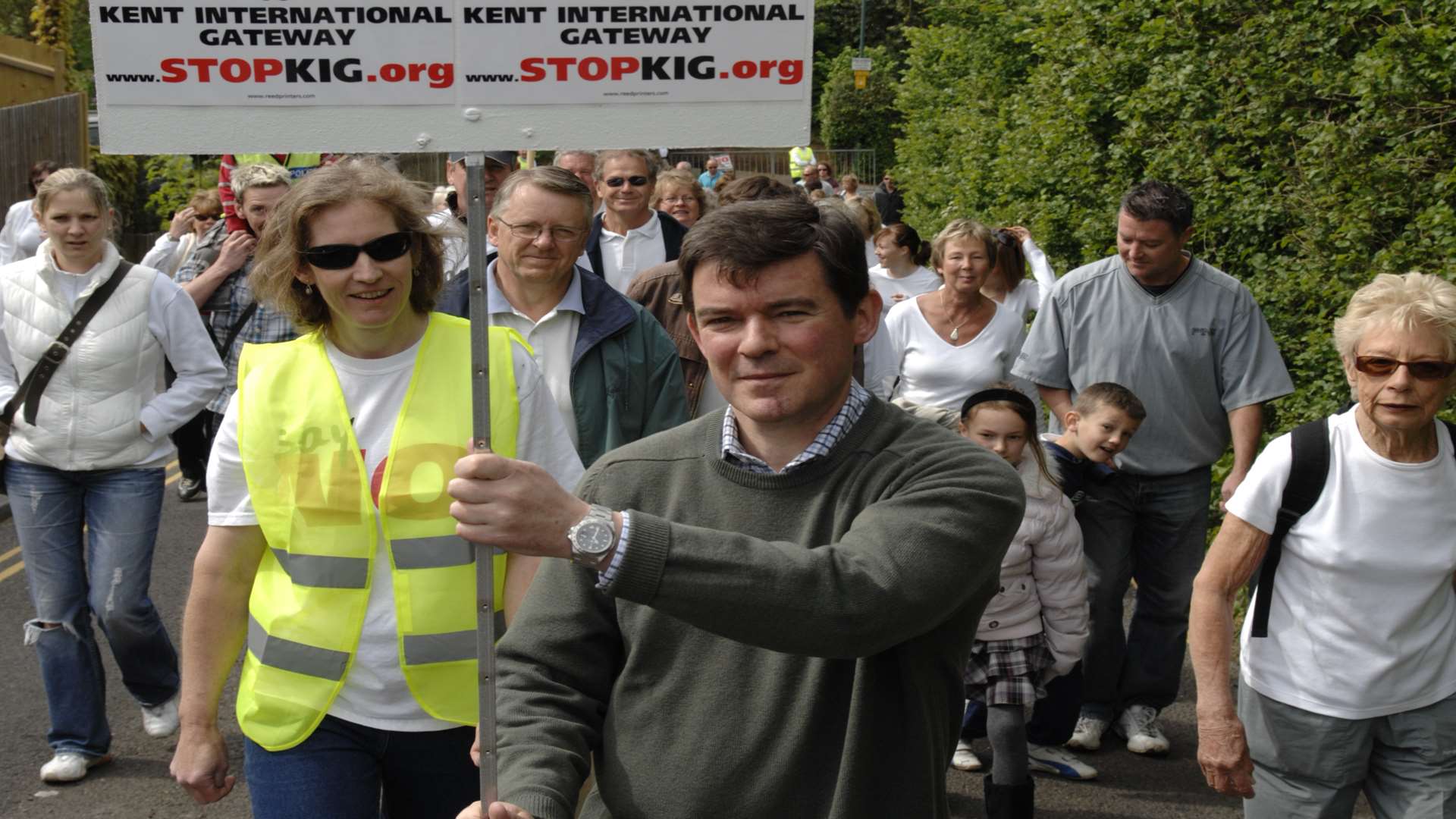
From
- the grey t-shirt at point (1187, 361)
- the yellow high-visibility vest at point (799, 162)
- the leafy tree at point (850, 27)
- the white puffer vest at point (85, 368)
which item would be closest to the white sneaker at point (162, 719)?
the white puffer vest at point (85, 368)

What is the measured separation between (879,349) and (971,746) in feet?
5.78

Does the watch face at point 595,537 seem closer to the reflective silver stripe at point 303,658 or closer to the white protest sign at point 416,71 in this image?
the white protest sign at point 416,71

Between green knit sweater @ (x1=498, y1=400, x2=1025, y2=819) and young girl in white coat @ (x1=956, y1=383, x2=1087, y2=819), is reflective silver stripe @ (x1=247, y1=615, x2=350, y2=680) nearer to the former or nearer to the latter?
green knit sweater @ (x1=498, y1=400, x2=1025, y2=819)

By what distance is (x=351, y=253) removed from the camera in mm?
3316

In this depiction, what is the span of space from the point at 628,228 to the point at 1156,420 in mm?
2658

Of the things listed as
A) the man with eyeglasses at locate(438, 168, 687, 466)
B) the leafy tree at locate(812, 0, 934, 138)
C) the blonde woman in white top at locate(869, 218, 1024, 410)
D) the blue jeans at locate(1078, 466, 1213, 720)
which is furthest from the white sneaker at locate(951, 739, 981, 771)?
the leafy tree at locate(812, 0, 934, 138)

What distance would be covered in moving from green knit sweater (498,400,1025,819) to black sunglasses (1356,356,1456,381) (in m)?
1.70

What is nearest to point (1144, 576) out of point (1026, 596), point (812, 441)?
point (1026, 596)

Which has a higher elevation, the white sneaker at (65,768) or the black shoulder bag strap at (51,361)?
the black shoulder bag strap at (51,361)

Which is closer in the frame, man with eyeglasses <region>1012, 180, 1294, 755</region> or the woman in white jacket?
the woman in white jacket

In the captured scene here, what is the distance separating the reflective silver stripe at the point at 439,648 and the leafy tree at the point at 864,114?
138 ft

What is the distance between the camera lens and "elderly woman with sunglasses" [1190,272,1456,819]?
3.72 m

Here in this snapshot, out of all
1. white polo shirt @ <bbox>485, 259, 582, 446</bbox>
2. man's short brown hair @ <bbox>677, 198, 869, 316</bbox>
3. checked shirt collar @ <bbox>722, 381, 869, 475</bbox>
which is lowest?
white polo shirt @ <bbox>485, 259, 582, 446</bbox>

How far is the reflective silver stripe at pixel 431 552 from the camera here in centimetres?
321
